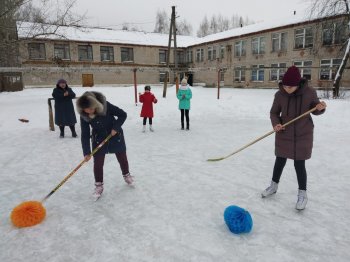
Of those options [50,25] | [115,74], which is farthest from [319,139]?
[115,74]

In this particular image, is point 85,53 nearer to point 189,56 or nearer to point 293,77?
point 189,56

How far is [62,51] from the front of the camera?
94.8ft

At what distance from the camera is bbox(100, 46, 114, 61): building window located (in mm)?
30178

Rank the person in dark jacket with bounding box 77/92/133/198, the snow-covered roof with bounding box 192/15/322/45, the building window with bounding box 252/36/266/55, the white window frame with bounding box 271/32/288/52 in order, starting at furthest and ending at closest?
1. the building window with bounding box 252/36/266/55
2. the white window frame with bounding box 271/32/288/52
3. the snow-covered roof with bounding box 192/15/322/45
4. the person in dark jacket with bounding box 77/92/133/198

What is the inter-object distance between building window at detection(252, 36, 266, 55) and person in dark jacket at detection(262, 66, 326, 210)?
23523 millimetres

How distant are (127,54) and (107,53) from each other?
2189 mm

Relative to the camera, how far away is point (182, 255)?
2545 millimetres

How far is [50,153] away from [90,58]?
83.8ft

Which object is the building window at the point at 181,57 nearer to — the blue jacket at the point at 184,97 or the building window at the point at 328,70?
the building window at the point at 328,70

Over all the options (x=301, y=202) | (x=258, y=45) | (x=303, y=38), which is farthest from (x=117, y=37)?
(x=301, y=202)

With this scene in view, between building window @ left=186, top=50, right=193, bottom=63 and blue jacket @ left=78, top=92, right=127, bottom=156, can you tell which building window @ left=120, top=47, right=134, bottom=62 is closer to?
building window @ left=186, top=50, right=193, bottom=63

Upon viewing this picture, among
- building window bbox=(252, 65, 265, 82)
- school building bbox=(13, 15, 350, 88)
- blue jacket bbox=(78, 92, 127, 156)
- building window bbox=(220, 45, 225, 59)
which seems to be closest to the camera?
blue jacket bbox=(78, 92, 127, 156)

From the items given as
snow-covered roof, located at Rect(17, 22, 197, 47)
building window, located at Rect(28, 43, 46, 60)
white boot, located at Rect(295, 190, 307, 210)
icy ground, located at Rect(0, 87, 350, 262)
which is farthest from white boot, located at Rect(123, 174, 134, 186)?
building window, located at Rect(28, 43, 46, 60)

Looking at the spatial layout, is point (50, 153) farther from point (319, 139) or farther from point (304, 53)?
point (304, 53)
